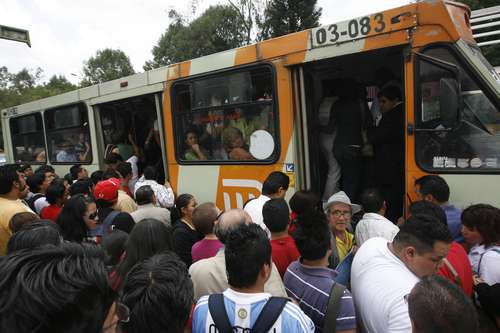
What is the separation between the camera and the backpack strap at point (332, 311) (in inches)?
72.8

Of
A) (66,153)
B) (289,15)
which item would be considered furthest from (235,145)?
(289,15)

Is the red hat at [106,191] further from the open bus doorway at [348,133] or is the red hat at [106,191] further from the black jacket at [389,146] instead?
the black jacket at [389,146]

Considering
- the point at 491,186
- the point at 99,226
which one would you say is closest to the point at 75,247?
the point at 99,226

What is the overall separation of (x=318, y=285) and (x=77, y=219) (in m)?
2.44

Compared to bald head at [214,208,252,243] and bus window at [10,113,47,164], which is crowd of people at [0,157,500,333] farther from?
bus window at [10,113,47,164]

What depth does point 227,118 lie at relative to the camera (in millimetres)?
4969

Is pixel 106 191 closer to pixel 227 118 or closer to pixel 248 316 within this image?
pixel 227 118

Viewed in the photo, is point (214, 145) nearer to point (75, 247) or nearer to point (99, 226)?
point (99, 226)

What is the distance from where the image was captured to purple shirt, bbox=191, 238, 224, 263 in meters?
2.77

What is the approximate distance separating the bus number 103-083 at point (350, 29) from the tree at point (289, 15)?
93.5 ft

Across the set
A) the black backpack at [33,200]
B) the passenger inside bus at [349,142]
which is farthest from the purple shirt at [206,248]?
the black backpack at [33,200]

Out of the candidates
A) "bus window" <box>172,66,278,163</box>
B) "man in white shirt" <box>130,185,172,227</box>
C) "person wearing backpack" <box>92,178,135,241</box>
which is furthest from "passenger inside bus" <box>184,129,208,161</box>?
"person wearing backpack" <box>92,178,135,241</box>

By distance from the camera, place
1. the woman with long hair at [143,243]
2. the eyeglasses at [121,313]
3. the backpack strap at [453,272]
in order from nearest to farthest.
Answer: the eyeglasses at [121,313] < the backpack strap at [453,272] < the woman with long hair at [143,243]

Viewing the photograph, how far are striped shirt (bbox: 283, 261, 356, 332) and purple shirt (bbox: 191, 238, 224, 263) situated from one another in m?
0.77
